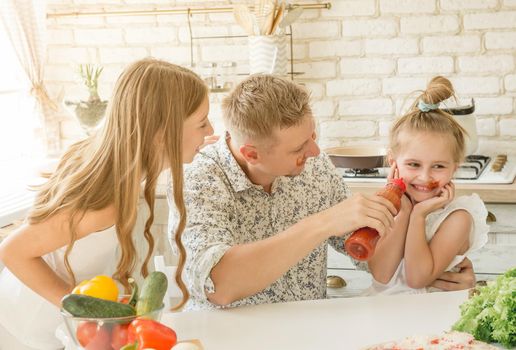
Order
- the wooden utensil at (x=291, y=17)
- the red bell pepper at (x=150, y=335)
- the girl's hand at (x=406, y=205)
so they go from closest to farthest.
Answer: the red bell pepper at (x=150, y=335) → the girl's hand at (x=406, y=205) → the wooden utensil at (x=291, y=17)

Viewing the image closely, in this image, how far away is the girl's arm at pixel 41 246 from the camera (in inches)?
79.0

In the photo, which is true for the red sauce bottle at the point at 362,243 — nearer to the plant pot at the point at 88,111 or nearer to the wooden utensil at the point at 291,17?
the wooden utensil at the point at 291,17

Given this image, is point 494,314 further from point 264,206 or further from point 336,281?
Answer: point 336,281

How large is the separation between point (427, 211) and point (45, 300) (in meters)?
1.17

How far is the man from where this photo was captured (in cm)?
187

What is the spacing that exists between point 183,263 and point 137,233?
1308 mm

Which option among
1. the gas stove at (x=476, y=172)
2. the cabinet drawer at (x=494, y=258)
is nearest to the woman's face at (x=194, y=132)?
the gas stove at (x=476, y=172)

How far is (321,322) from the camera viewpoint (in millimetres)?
1696

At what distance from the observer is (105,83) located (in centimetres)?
374

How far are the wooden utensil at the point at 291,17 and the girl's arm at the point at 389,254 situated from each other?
1269 mm

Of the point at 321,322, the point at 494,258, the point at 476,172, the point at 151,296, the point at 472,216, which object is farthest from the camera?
the point at 476,172

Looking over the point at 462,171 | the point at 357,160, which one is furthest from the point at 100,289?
the point at 462,171

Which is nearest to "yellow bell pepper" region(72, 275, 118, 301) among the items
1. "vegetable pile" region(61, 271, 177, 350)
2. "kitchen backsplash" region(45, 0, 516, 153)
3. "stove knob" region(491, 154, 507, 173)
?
"vegetable pile" region(61, 271, 177, 350)

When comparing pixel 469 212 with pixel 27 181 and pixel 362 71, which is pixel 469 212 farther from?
pixel 27 181
